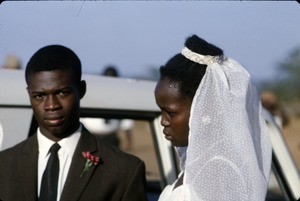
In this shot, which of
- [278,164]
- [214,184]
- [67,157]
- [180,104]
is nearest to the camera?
[214,184]

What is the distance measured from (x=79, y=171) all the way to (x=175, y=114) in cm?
66

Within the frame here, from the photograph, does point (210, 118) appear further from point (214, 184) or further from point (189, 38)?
point (189, 38)

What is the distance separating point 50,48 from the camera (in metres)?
4.28

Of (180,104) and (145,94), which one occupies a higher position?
(180,104)

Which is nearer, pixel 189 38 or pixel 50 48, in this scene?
pixel 189 38

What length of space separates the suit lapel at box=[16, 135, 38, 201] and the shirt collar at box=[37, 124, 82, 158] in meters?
0.03

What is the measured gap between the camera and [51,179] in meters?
3.95

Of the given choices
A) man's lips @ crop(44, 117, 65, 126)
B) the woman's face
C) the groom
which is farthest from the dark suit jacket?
the woman's face

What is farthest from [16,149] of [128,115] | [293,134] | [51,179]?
[293,134]

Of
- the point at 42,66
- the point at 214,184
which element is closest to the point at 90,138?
the point at 42,66

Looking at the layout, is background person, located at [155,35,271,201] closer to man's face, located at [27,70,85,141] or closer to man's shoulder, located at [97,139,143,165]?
man's shoulder, located at [97,139,143,165]

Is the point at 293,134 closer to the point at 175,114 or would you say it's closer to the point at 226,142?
the point at 175,114

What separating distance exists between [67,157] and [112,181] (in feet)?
0.81

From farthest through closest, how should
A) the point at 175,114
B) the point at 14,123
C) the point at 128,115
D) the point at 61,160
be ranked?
the point at 128,115 < the point at 14,123 < the point at 61,160 < the point at 175,114
